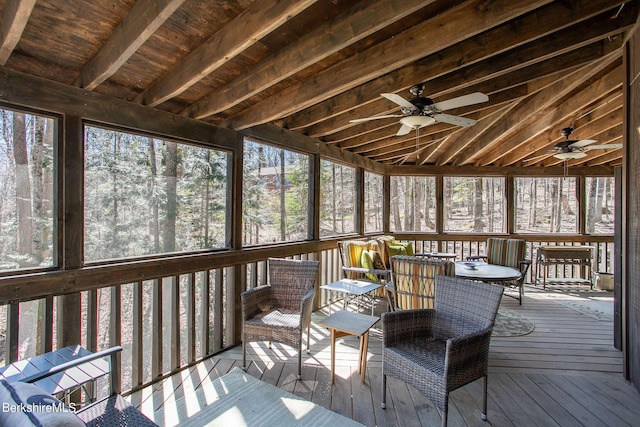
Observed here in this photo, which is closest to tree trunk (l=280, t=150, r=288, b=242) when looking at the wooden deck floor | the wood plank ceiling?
the wood plank ceiling

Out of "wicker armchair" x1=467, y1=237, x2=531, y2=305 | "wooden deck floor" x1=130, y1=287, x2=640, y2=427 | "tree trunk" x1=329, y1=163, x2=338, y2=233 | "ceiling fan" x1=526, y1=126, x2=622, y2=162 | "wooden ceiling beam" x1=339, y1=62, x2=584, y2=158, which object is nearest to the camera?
"wooden deck floor" x1=130, y1=287, x2=640, y2=427

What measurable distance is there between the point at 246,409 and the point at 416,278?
1.94 meters

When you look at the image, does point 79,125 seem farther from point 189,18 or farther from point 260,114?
point 260,114

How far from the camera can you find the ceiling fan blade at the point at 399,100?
9.45ft

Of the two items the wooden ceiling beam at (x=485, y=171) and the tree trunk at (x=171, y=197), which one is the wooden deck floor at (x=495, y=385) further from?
the wooden ceiling beam at (x=485, y=171)

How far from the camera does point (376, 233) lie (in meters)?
6.80

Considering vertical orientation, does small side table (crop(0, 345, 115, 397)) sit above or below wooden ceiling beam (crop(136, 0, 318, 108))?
below

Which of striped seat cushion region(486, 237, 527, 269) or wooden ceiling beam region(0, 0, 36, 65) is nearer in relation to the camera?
wooden ceiling beam region(0, 0, 36, 65)

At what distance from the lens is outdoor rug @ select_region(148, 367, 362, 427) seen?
2.30 m

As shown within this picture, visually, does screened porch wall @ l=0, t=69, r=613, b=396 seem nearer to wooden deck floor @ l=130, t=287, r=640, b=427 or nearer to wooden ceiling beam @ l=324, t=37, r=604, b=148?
wooden deck floor @ l=130, t=287, r=640, b=427

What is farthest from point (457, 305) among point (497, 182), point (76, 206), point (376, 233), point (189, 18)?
point (497, 182)

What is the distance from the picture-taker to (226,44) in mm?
2199

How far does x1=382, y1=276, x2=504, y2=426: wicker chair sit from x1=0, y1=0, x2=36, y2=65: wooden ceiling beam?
282 centimetres

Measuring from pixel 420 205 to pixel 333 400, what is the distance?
5.49 meters
